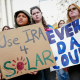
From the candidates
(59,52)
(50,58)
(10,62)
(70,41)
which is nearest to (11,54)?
(10,62)

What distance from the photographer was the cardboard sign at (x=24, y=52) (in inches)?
22.9

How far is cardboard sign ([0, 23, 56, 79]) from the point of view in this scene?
1.91 feet

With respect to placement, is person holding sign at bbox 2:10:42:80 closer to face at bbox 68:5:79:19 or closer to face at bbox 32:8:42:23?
face at bbox 32:8:42:23

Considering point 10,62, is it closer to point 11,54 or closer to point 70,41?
point 11,54

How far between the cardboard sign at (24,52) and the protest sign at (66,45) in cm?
10

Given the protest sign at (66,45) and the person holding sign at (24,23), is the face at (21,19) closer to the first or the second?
the person holding sign at (24,23)

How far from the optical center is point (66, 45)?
70 centimetres

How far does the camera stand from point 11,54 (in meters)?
0.60

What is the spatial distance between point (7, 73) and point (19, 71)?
3.6 inches

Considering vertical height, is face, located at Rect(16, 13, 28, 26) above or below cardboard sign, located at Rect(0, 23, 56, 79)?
above

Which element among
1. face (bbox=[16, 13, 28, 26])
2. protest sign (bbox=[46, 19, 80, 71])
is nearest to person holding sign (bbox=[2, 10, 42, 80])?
face (bbox=[16, 13, 28, 26])

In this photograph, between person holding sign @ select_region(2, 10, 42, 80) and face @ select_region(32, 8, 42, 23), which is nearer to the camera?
person holding sign @ select_region(2, 10, 42, 80)

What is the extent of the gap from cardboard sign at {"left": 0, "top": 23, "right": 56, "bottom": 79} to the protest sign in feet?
0.34

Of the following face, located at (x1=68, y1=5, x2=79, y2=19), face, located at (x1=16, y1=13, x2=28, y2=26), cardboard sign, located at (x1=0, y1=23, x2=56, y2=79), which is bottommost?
cardboard sign, located at (x1=0, y1=23, x2=56, y2=79)
